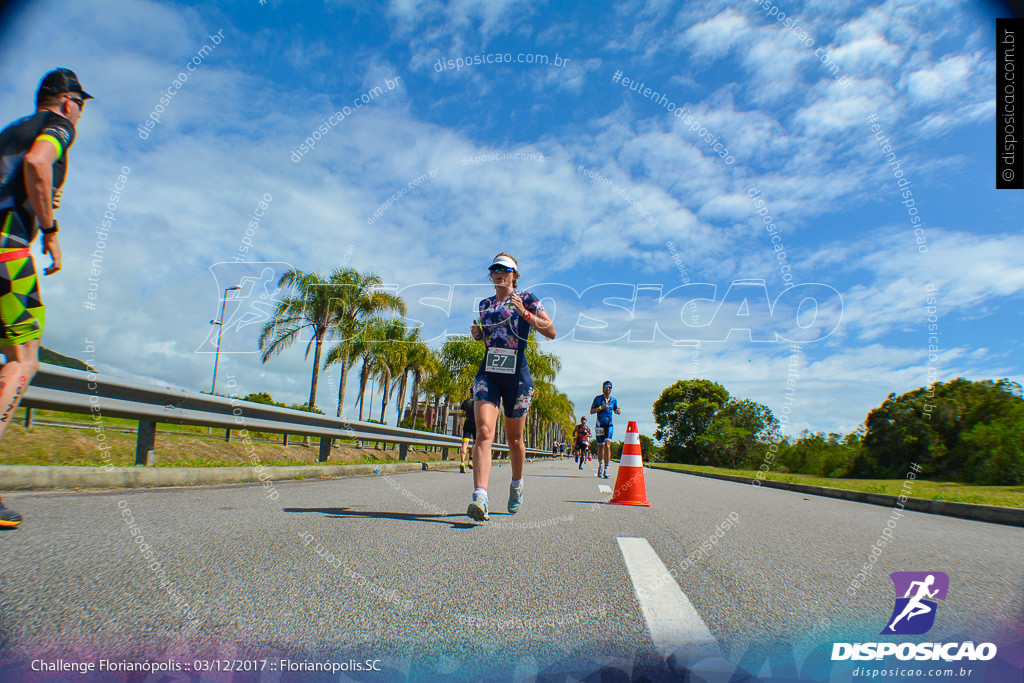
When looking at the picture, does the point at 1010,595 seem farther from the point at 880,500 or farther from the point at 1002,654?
the point at 880,500

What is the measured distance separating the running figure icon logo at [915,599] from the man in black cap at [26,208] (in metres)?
4.36

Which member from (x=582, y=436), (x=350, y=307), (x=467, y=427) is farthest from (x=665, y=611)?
(x=350, y=307)

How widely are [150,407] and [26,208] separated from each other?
2876mm

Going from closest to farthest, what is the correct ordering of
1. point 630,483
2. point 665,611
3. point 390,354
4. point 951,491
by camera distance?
point 665,611 → point 630,483 → point 951,491 → point 390,354

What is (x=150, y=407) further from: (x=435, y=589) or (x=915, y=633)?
(x=915, y=633)

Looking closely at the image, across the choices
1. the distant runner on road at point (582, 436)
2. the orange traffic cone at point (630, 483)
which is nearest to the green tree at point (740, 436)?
the distant runner on road at point (582, 436)

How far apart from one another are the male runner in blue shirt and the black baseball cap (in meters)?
11.1

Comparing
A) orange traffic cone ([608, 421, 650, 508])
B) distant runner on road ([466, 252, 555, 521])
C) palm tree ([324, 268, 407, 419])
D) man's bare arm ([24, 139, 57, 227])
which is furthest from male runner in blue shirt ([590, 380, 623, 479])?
palm tree ([324, 268, 407, 419])

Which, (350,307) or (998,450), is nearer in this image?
(998,450)

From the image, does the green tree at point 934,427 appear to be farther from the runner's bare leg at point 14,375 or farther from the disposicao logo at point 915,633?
the runner's bare leg at point 14,375

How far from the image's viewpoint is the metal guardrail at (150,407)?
15.4 feet

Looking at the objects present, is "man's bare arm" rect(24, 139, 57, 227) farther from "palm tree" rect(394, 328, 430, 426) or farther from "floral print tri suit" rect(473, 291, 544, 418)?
"palm tree" rect(394, 328, 430, 426)

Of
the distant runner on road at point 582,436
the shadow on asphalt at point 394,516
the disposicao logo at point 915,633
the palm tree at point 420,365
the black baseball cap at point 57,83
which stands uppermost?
the palm tree at point 420,365

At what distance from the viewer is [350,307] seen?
3164 cm
